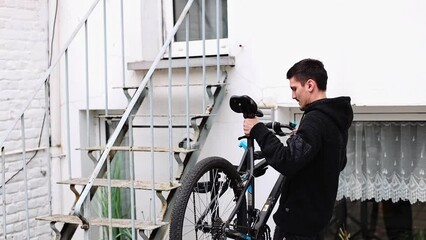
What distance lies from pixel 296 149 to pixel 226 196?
867 millimetres

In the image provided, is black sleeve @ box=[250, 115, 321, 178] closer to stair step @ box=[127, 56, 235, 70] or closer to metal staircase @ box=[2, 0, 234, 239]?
metal staircase @ box=[2, 0, 234, 239]

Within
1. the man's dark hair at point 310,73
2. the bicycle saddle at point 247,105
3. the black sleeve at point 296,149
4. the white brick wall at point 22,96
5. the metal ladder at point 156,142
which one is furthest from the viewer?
the white brick wall at point 22,96

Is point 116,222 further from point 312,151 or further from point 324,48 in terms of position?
Result: point 324,48

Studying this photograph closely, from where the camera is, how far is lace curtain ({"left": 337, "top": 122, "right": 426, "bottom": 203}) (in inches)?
149

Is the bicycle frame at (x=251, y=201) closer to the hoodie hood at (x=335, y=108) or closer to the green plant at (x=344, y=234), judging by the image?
the hoodie hood at (x=335, y=108)

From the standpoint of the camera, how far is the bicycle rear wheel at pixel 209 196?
2.77 m

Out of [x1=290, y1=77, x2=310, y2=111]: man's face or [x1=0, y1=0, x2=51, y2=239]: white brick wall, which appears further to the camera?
[x1=0, y1=0, x2=51, y2=239]: white brick wall

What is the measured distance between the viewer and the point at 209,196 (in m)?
3.09

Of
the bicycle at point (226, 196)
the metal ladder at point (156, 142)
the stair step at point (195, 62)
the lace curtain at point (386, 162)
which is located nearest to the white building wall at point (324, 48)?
the stair step at point (195, 62)

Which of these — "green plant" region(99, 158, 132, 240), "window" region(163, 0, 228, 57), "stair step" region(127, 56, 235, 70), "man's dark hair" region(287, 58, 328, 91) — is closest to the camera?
"man's dark hair" region(287, 58, 328, 91)

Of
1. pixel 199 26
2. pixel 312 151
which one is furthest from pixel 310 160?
pixel 199 26

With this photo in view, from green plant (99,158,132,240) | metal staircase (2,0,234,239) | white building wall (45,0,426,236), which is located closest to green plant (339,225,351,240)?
white building wall (45,0,426,236)

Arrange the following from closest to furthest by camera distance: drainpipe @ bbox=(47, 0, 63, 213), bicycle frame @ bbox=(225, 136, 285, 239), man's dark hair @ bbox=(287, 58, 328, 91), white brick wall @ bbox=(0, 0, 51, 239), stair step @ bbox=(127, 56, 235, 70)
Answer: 1. man's dark hair @ bbox=(287, 58, 328, 91)
2. bicycle frame @ bbox=(225, 136, 285, 239)
3. stair step @ bbox=(127, 56, 235, 70)
4. white brick wall @ bbox=(0, 0, 51, 239)
5. drainpipe @ bbox=(47, 0, 63, 213)

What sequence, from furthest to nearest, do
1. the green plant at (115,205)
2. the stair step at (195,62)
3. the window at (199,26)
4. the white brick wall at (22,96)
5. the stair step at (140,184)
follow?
the green plant at (115,205), the white brick wall at (22,96), the window at (199,26), the stair step at (195,62), the stair step at (140,184)
